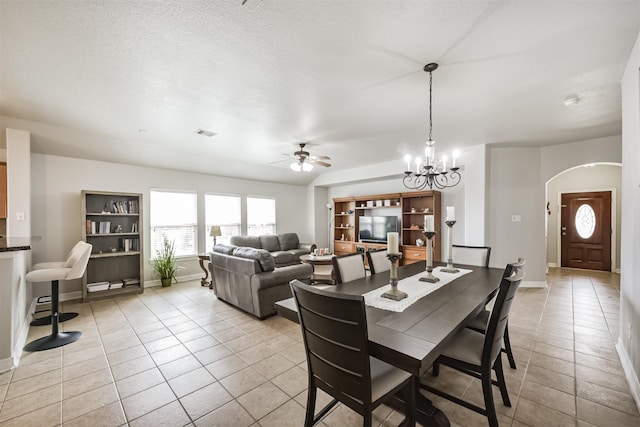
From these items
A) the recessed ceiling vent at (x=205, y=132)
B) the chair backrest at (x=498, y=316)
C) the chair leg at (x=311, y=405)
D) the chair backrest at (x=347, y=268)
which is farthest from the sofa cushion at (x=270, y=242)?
the chair backrest at (x=498, y=316)

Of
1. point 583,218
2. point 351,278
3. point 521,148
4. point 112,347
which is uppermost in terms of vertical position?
point 521,148

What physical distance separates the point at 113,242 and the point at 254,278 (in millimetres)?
3406

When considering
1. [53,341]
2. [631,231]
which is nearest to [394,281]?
[631,231]

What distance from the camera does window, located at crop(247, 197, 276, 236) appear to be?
23.6ft

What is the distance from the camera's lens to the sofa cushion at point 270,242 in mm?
6855

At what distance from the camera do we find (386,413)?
1865 millimetres

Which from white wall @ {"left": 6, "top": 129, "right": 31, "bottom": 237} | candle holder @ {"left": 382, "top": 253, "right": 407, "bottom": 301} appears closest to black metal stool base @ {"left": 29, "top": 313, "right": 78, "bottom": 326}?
white wall @ {"left": 6, "top": 129, "right": 31, "bottom": 237}

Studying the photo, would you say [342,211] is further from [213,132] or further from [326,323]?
[326,323]

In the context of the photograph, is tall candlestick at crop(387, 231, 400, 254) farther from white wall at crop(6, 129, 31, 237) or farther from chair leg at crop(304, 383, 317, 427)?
white wall at crop(6, 129, 31, 237)

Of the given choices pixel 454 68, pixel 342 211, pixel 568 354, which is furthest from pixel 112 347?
pixel 342 211

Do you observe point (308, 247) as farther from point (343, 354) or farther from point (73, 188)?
point (343, 354)

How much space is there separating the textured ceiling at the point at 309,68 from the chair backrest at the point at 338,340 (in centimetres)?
177

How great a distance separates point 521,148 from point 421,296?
184 inches

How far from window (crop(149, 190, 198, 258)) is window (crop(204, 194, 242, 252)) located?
0.32 meters
